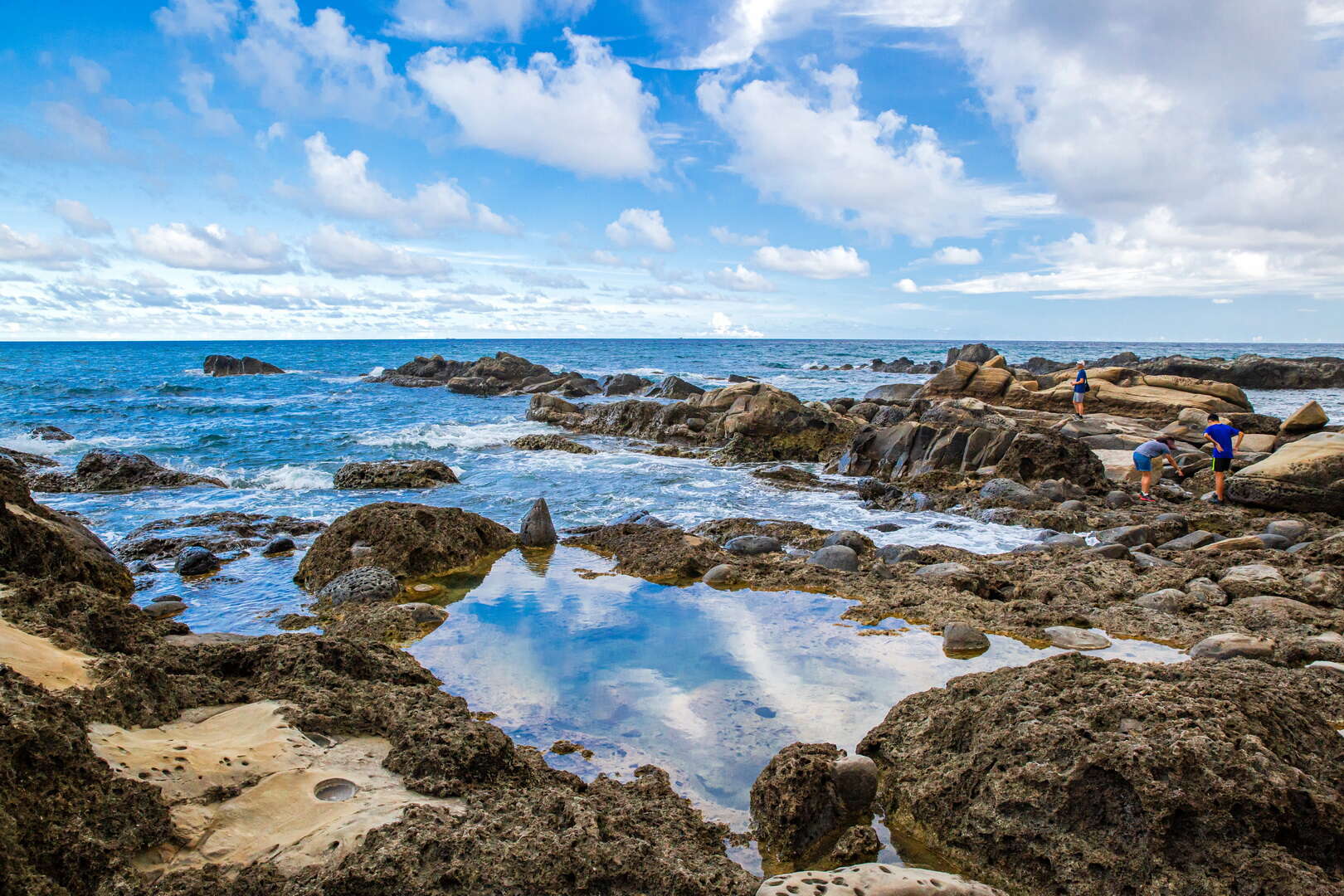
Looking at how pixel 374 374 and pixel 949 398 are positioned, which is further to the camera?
pixel 374 374

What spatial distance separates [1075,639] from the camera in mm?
6227

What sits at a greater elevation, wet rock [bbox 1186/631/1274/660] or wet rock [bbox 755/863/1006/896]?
wet rock [bbox 755/863/1006/896]

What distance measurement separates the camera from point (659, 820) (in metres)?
3.44

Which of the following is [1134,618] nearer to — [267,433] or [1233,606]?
[1233,606]

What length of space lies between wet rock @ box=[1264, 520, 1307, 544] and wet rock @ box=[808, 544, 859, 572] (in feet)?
19.1

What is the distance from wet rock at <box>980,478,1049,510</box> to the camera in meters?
12.1

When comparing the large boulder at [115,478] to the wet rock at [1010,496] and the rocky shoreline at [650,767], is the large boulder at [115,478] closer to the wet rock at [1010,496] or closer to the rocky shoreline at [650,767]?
the rocky shoreline at [650,767]

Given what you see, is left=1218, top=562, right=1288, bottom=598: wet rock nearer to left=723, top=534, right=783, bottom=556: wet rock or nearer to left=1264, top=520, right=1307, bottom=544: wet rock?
left=1264, top=520, right=1307, bottom=544: wet rock

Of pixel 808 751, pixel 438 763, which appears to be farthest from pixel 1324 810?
pixel 438 763

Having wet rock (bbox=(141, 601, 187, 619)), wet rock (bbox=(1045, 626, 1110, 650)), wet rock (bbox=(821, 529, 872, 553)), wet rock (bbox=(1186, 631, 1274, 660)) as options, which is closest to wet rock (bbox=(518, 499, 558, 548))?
wet rock (bbox=(821, 529, 872, 553))

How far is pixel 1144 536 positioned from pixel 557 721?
8.62 metres

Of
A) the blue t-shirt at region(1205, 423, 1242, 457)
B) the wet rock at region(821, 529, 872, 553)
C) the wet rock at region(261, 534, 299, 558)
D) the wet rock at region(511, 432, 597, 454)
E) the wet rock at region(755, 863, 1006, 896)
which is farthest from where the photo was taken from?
the wet rock at region(511, 432, 597, 454)

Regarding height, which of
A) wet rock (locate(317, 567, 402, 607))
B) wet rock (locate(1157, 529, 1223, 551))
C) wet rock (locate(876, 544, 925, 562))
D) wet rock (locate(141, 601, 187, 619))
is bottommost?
wet rock (locate(141, 601, 187, 619))

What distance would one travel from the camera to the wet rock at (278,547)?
979 cm
